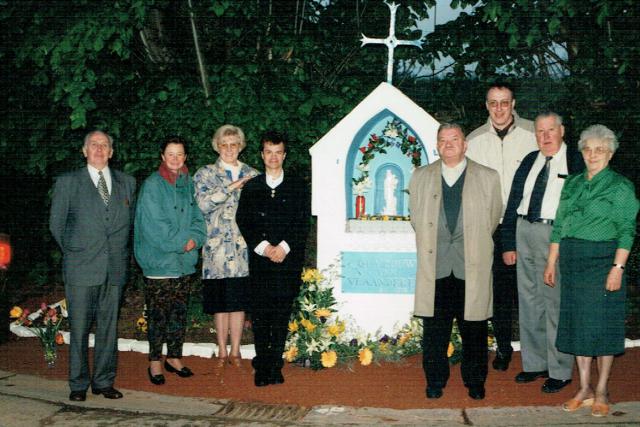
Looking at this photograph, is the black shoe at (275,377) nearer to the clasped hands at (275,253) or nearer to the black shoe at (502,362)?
the clasped hands at (275,253)

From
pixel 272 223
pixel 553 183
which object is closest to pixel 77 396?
pixel 272 223

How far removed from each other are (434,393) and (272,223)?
1781mm

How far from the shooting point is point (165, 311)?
5.93m

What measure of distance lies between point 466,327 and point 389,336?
4.70 ft

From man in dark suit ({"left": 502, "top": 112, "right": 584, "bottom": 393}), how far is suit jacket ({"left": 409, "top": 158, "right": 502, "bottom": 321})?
0.38 metres

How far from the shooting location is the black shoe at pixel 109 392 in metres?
5.46

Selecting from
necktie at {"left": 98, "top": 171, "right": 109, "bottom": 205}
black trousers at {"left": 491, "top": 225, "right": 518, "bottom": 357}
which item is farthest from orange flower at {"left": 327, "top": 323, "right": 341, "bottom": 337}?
necktie at {"left": 98, "top": 171, "right": 109, "bottom": 205}

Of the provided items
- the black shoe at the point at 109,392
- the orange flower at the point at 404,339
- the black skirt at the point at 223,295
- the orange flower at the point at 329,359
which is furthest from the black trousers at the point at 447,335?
the black shoe at the point at 109,392

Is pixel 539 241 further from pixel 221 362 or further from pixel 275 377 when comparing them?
pixel 221 362

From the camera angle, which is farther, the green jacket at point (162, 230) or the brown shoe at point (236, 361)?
the brown shoe at point (236, 361)

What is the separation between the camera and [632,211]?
16.0 ft

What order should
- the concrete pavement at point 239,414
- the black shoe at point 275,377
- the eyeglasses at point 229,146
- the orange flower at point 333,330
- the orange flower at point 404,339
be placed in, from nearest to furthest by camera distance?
1. the concrete pavement at point 239,414
2. the black shoe at point 275,377
3. the eyeglasses at point 229,146
4. the orange flower at point 333,330
5. the orange flower at point 404,339

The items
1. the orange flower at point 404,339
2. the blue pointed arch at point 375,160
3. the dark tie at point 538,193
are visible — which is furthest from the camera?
the blue pointed arch at point 375,160

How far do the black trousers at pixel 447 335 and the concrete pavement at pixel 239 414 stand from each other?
394 mm
